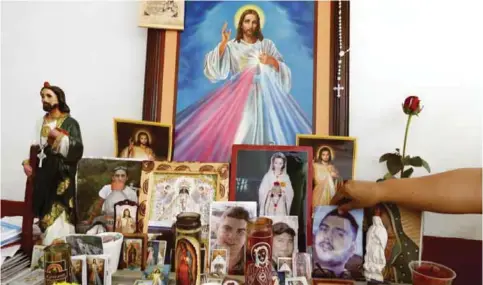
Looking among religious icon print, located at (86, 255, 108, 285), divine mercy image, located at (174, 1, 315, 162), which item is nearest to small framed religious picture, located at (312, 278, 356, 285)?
divine mercy image, located at (174, 1, 315, 162)

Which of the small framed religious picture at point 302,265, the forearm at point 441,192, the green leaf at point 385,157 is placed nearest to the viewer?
the forearm at point 441,192

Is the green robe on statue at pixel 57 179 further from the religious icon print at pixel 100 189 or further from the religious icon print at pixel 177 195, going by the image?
the religious icon print at pixel 177 195

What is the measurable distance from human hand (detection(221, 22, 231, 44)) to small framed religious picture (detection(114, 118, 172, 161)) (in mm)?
317

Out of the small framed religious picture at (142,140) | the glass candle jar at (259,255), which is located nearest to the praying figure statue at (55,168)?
the small framed religious picture at (142,140)

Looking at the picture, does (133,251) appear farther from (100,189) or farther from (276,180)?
(276,180)

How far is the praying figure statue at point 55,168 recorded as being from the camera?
92 centimetres

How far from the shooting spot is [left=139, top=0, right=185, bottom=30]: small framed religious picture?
3.60ft

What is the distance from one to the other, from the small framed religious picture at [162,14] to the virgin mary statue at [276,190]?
20.6 inches

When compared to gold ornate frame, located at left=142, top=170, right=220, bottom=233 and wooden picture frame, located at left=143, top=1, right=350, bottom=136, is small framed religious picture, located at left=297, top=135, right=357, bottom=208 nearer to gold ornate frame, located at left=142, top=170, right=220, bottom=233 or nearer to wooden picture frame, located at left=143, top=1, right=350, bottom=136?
wooden picture frame, located at left=143, top=1, right=350, bottom=136

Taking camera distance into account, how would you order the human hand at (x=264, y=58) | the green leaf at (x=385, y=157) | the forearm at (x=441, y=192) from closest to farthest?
the forearm at (x=441, y=192) → the green leaf at (x=385, y=157) → the human hand at (x=264, y=58)

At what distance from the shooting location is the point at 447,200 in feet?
2.57

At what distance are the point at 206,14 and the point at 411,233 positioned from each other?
0.85 meters

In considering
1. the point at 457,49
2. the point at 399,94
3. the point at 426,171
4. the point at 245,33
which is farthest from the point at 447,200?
the point at 245,33

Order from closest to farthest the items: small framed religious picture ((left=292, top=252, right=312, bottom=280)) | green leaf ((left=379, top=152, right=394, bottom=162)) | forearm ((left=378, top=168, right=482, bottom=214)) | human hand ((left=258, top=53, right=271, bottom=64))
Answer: forearm ((left=378, top=168, right=482, bottom=214))
small framed religious picture ((left=292, top=252, right=312, bottom=280))
green leaf ((left=379, top=152, right=394, bottom=162))
human hand ((left=258, top=53, right=271, bottom=64))
